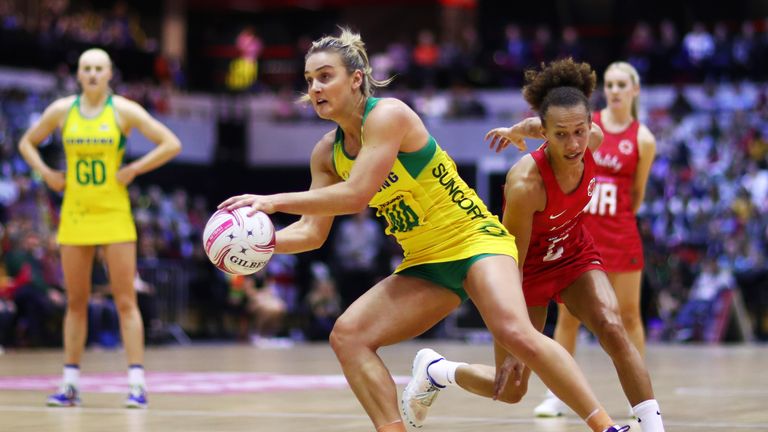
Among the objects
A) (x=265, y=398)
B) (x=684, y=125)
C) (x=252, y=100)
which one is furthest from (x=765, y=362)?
(x=252, y=100)

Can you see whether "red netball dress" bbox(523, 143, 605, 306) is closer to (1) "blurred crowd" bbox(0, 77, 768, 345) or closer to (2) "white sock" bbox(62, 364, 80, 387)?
(2) "white sock" bbox(62, 364, 80, 387)

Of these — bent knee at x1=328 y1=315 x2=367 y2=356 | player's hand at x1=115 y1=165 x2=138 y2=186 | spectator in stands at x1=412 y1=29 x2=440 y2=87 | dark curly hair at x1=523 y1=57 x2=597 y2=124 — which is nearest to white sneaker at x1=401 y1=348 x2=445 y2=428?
bent knee at x1=328 y1=315 x2=367 y2=356

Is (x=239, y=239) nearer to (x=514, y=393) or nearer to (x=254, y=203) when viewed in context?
→ (x=254, y=203)

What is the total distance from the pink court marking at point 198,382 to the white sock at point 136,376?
1.14 metres

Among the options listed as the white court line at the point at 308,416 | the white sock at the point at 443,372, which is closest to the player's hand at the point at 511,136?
the white sock at the point at 443,372

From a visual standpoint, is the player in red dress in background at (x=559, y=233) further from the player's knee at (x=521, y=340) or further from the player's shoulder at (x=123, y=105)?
the player's shoulder at (x=123, y=105)

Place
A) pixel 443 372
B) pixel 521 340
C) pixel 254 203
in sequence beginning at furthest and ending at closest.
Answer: pixel 443 372, pixel 521 340, pixel 254 203

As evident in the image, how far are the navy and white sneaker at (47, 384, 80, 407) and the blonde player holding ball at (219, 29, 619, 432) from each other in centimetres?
307

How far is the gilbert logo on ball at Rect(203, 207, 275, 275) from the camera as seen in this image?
4559mm

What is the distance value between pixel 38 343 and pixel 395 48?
13912 mm

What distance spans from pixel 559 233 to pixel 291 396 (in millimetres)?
3476

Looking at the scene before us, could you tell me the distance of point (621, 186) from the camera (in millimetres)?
7539

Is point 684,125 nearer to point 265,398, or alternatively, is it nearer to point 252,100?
point 252,100

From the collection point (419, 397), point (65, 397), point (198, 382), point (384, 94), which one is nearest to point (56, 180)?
point (65, 397)
